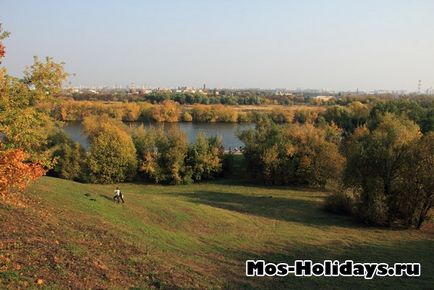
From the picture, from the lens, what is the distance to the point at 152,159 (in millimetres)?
52281

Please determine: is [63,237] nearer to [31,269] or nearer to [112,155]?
[31,269]

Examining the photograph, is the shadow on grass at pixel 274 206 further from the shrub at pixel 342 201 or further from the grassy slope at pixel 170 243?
the shrub at pixel 342 201

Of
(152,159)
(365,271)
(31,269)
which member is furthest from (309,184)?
(31,269)

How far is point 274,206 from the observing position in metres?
37.3

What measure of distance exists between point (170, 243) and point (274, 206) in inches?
726

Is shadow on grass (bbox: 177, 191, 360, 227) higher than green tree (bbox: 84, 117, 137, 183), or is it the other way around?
green tree (bbox: 84, 117, 137, 183)

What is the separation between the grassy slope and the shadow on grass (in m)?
0.18

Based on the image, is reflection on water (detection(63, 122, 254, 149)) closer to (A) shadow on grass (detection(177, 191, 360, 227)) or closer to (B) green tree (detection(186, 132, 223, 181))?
(B) green tree (detection(186, 132, 223, 181))

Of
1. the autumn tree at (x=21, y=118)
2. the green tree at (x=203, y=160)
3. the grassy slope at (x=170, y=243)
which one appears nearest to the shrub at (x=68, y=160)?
the green tree at (x=203, y=160)

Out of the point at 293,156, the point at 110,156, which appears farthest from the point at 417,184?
the point at 110,156

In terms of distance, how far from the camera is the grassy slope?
13273 millimetres

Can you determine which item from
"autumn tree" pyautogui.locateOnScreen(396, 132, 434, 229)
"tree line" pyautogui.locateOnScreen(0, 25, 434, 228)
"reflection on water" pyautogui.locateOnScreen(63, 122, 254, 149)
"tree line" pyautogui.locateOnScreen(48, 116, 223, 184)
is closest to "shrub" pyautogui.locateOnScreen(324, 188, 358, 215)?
"tree line" pyautogui.locateOnScreen(0, 25, 434, 228)

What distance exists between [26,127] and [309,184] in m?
40.5

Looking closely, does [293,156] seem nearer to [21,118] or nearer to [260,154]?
[260,154]
